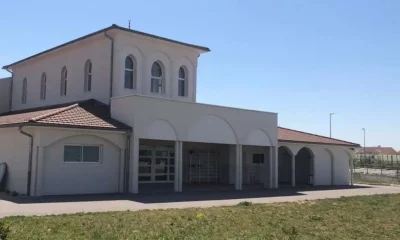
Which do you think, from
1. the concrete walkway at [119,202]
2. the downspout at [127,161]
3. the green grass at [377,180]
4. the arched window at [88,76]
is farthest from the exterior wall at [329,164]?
the arched window at [88,76]

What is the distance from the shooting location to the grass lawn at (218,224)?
10578mm

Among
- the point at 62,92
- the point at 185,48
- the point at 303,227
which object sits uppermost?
the point at 185,48

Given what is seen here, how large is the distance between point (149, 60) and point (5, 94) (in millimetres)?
14546

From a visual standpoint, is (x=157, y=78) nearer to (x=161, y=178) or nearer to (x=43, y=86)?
(x=161, y=178)

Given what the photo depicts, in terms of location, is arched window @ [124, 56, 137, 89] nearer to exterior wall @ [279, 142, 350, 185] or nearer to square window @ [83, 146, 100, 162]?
square window @ [83, 146, 100, 162]

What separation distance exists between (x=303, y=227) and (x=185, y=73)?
1654 cm

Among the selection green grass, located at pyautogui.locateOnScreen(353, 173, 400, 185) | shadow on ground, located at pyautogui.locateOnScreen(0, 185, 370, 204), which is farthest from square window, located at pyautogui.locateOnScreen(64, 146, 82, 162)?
green grass, located at pyautogui.locateOnScreen(353, 173, 400, 185)

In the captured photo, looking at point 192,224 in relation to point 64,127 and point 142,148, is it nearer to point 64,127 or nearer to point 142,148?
point 64,127

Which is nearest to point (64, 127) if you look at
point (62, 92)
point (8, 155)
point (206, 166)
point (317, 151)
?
point (8, 155)

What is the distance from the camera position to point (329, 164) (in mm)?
32562

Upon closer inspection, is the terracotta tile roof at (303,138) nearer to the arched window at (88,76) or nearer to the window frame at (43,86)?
the arched window at (88,76)

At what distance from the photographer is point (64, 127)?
1888 cm

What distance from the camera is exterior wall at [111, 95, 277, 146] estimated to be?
834 inches

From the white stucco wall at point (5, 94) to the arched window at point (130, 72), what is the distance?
13.8 meters
